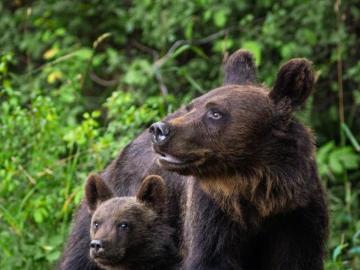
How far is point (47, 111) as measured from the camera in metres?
9.91

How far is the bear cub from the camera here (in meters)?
8.06

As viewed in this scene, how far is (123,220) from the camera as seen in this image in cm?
817

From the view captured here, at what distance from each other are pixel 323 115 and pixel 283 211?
5.95 metres

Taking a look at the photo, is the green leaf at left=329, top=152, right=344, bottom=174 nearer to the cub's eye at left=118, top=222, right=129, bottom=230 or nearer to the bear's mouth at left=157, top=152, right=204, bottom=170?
the cub's eye at left=118, top=222, right=129, bottom=230

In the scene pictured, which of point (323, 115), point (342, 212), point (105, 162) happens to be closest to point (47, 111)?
point (105, 162)

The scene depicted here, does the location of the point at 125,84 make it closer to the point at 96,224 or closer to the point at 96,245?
the point at 96,224

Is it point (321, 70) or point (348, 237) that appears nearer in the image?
point (348, 237)

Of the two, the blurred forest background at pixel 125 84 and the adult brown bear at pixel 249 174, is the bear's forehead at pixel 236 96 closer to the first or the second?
the adult brown bear at pixel 249 174

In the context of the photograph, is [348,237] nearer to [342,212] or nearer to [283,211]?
[342,212]

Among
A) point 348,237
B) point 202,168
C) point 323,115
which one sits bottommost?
point 348,237

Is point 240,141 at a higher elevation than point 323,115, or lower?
higher

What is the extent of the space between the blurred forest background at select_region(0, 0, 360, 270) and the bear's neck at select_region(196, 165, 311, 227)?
3.25 feet

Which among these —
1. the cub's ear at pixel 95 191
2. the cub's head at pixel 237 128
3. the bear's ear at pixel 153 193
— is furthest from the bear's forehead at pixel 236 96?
the cub's ear at pixel 95 191

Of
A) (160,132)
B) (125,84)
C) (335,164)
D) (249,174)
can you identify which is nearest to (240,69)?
(249,174)
